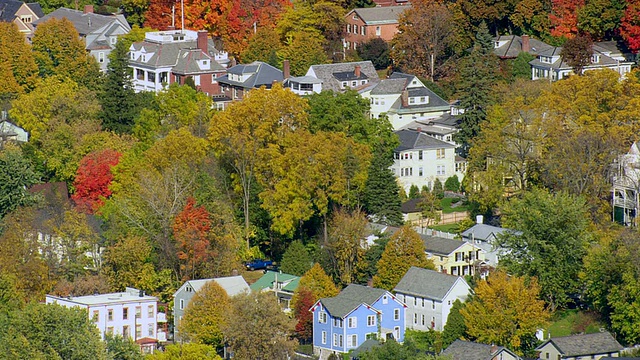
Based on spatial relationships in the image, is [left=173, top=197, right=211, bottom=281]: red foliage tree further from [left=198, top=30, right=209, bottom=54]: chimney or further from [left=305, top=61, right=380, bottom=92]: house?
[left=198, top=30, right=209, bottom=54]: chimney

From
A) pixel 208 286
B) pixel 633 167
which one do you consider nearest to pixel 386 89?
pixel 633 167

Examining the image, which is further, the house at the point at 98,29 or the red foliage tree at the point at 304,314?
the house at the point at 98,29

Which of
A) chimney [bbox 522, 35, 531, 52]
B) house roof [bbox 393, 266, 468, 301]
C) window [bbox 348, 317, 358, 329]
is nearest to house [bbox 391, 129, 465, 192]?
chimney [bbox 522, 35, 531, 52]

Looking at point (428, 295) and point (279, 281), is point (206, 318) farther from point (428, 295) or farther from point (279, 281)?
point (428, 295)

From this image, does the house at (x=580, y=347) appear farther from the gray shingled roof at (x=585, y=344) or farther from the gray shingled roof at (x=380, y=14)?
the gray shingled roof at (x=380, y=14)

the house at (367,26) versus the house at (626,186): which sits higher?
the house at (367,26)

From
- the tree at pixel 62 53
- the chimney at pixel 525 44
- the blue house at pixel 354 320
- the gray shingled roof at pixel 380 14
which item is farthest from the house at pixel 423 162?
the tree at pixel 62 53

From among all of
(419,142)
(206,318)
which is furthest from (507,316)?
(419,142)
